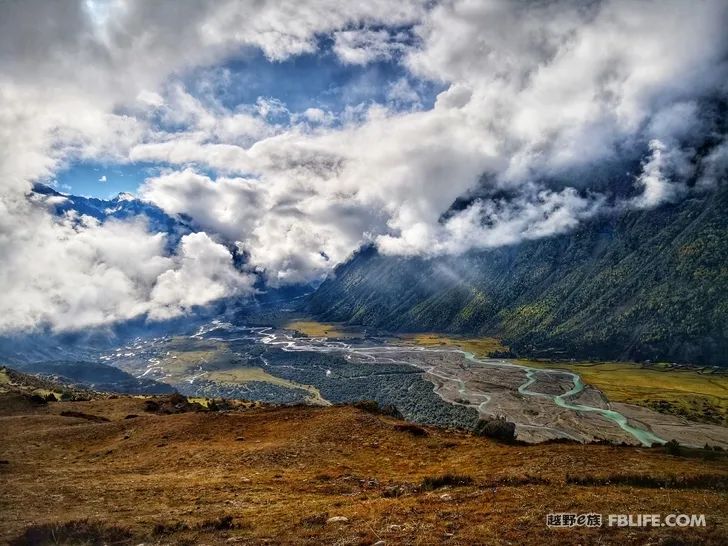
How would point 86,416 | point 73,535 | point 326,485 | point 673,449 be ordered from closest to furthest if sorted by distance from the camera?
1. point 73,535
2. point 326,485
3. point 673,449
4. point 86,416

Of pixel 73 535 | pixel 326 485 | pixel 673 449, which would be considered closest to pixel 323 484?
pixel 326 485

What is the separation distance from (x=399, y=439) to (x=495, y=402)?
563ft

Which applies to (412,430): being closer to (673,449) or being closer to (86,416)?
A: (673,449)

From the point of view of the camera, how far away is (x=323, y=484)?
29.9 metres

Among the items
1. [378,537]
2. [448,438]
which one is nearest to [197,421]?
[448,438]

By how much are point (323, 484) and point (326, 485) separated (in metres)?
0.47

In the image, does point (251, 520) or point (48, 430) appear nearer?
point (251, 520)

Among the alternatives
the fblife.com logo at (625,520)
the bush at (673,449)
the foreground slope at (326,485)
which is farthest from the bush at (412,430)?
the fblife.com logo at (625,520)

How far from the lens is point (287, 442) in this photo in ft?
137

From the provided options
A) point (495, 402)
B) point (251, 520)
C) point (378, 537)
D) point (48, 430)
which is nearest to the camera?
point (378, 537)

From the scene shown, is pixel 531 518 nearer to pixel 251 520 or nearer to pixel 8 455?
pixel 251 520

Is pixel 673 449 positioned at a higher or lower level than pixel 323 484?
higher

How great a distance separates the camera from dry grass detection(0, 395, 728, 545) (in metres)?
20.1

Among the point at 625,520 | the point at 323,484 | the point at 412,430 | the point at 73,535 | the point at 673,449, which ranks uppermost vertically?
the point at 625,520
